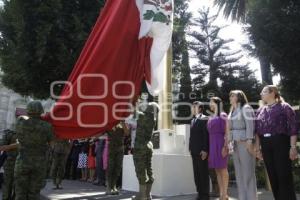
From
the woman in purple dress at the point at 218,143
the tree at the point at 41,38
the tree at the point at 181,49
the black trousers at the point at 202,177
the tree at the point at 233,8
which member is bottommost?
the black trousers at the point at 202,177

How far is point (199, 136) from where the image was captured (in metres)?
6.82

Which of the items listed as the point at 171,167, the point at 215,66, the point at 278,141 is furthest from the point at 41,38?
the point at 215,66

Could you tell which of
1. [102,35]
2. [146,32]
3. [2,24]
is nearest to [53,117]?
[102,35]

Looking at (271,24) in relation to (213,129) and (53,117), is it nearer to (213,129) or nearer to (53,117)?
(213,129)

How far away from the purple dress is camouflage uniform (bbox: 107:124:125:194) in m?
2.25

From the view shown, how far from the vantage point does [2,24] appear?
44.9 ft

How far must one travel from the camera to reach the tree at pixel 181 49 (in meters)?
16.0

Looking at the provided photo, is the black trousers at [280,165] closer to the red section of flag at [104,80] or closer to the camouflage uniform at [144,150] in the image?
the red section of flag at [104,80]

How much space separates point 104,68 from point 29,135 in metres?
1.30

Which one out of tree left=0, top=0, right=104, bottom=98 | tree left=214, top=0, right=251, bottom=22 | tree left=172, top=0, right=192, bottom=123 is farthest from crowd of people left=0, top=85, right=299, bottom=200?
tree left=214, top=0, right=251, bottom=22

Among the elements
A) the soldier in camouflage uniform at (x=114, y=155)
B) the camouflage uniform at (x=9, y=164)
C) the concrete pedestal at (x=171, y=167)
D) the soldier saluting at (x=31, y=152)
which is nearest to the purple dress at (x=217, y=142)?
the concrete pedestal at (x=171, y=167)

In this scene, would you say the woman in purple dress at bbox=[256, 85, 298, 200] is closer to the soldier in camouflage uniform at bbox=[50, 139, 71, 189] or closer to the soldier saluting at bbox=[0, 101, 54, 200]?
the soldier saluting at bbox=[0, 101, 54, 200]

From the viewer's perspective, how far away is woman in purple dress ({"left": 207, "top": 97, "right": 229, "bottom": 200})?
260 inches

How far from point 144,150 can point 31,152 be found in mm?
1976
